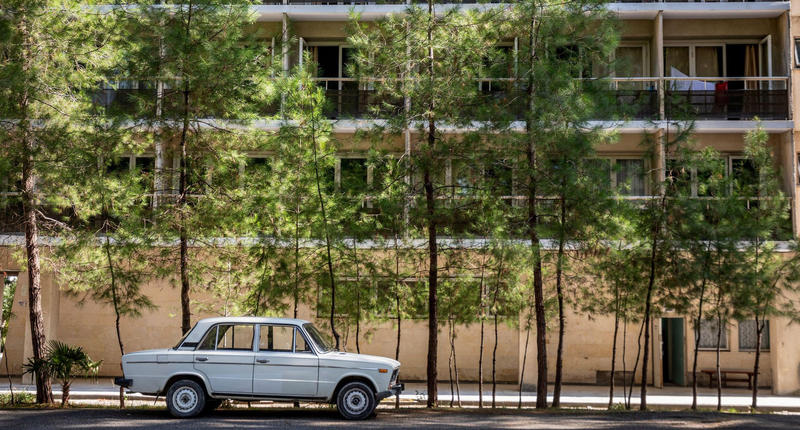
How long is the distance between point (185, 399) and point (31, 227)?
5741mm

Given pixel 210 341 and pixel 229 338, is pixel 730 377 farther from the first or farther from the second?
pixel 210 341

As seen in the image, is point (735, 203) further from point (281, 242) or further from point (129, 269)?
Answer: point (129, 269)

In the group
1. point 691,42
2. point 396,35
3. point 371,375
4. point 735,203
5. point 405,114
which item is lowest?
point 371,375

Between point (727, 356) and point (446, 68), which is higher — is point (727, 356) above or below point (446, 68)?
below

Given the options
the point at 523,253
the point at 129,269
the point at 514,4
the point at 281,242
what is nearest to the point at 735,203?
the point at 523,253

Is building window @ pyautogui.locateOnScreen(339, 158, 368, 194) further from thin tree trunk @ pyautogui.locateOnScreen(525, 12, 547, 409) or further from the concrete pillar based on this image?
the concrete pillar

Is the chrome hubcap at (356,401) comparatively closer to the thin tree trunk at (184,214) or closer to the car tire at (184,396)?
the car tire at (184,396)

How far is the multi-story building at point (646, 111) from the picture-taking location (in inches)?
877

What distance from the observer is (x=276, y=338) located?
43.5 ft

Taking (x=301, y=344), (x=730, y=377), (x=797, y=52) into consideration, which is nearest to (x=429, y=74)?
(x=301, y=344)

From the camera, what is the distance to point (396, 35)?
15.7m

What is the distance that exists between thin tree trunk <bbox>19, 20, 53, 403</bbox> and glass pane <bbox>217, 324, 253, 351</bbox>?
4.78m

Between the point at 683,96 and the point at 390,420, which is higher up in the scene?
the point at 683,96

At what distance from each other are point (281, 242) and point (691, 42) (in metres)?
14.4
